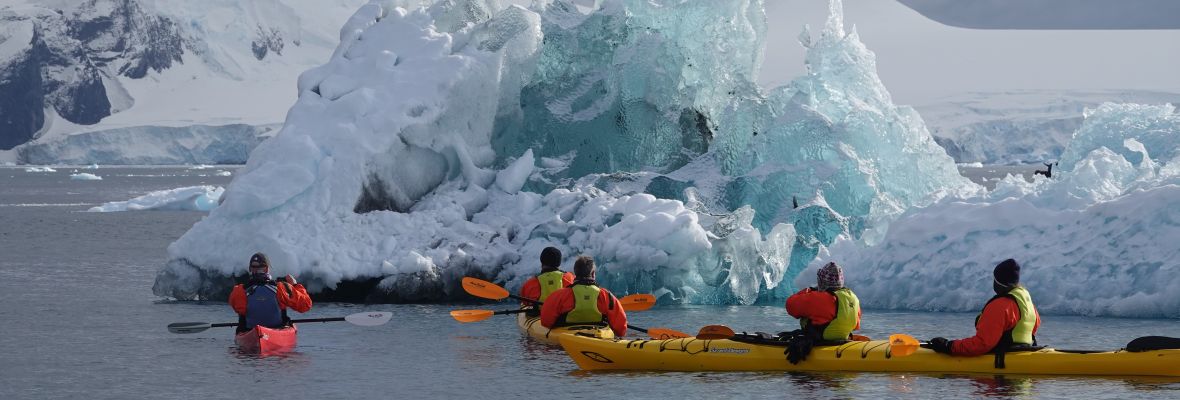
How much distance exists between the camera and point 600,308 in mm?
16672

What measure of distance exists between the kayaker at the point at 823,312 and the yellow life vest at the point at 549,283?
165 inches

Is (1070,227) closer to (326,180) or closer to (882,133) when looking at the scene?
(882,133)

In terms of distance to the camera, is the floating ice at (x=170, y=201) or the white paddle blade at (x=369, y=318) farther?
the floating ice at (x=170, y=201)

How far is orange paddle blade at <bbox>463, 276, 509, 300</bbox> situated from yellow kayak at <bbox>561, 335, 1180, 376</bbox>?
390cm

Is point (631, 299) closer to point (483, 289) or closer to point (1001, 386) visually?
point (483, 289)

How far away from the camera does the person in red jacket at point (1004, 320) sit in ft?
45.8

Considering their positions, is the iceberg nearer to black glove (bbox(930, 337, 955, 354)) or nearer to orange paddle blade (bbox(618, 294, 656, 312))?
orange paddle blade (bbox(618, 294, 656, 312))

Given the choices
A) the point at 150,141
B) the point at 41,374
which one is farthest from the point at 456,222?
the point at 150,141

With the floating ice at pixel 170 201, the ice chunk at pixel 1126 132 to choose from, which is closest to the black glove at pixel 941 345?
the ice chunk at pixel 1126 132

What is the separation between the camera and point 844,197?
25531 mm

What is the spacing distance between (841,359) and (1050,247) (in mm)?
7401

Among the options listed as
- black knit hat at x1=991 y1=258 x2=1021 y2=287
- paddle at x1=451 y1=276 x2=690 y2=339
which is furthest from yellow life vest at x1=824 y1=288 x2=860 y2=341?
paddle at x1=451 y1=276 x2=690 y2=339

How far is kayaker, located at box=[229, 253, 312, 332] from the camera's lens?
1727 cm

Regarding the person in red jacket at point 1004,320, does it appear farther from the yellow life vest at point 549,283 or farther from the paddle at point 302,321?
the paddle at point 302,321
